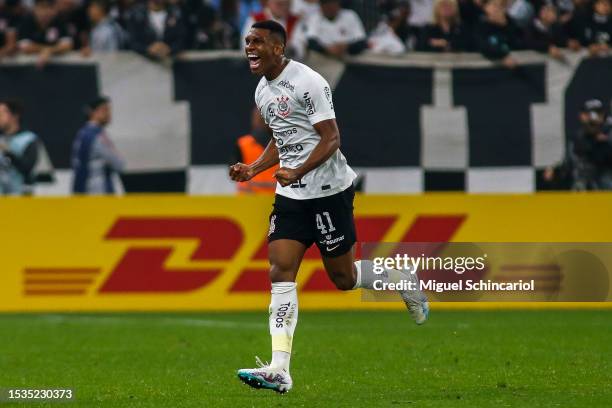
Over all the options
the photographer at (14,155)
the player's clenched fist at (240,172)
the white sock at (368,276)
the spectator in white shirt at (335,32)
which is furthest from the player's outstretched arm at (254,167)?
the photographer at (14,155)

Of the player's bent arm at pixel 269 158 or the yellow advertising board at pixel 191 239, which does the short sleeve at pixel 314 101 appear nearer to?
the player's bent arm at pixel 269 158

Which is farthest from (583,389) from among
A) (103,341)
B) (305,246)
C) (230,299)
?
(230,299)

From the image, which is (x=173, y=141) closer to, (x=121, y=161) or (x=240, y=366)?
(x=121, y=161)

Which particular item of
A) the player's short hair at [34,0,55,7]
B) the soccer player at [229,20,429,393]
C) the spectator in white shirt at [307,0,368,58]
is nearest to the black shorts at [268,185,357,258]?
the soccer player at [229,20,429,393]

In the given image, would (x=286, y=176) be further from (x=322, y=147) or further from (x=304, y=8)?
(x=304, y=8)

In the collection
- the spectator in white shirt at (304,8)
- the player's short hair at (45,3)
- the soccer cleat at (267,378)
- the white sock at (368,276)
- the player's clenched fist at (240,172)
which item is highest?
the player's clenched fist at (240,172)

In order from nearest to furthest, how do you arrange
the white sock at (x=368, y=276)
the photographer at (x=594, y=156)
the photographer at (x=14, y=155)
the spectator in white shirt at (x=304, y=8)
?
1. the white sock at (x=368, y=276)
2. the photographer at (x=594, y=156)
3. the photographer at (x=14, y=155)
4. the spectator in white shirt at (x=304, y=8)

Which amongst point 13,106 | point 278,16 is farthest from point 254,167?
point 278,16

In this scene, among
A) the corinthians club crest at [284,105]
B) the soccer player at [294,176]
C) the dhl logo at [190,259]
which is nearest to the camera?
the soccer player at [294,176]

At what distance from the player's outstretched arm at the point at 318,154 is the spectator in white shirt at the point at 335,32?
8.49 m

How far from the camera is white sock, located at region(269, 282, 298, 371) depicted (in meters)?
7.96

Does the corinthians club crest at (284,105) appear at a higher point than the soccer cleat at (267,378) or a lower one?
higher

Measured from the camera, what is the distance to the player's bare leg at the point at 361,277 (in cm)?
855

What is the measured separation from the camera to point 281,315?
26.5 ft
